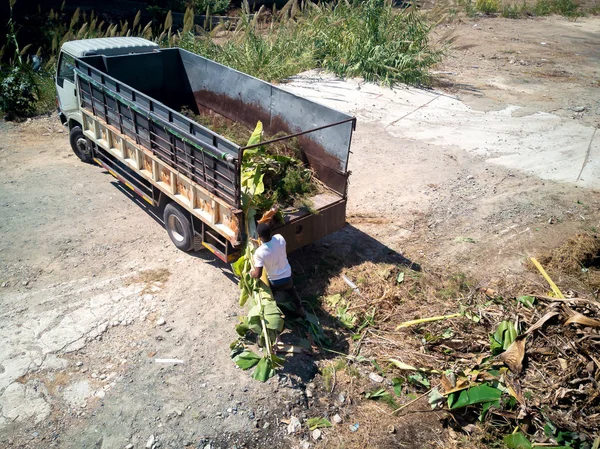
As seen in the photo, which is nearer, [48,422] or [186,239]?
[48,422]

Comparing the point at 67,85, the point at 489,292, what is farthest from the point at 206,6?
the point at 489,292

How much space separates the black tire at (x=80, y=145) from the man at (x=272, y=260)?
5062mm

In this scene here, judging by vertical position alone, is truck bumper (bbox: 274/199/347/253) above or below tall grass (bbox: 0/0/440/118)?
below

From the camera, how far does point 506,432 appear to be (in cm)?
465

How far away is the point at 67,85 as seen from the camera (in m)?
8.96

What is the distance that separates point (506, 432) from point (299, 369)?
2049mm

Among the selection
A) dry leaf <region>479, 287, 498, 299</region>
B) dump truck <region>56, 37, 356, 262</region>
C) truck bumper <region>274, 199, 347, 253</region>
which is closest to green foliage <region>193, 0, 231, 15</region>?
dump truck <region>56, 37, 356, 262</region>

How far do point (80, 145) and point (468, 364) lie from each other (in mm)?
7734

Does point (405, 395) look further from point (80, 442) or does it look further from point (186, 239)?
point (186, 239)

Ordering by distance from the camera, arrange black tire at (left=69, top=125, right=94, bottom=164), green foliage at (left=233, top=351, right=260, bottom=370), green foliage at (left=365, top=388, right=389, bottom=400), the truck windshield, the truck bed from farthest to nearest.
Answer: black tire at (left=69, top=125, right=94, bottom=164) < the truck windshield < the truck bed < green foliage at (left=233, top=351, right=260, bottom=370) < green foliage at (left=365, top=388, right=389, bottom=400)

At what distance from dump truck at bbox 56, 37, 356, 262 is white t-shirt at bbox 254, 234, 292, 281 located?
1.87 ft

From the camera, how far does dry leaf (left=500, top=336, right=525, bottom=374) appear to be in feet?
16.0

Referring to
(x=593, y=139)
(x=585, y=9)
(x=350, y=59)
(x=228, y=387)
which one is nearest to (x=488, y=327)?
(x=228, y=387)

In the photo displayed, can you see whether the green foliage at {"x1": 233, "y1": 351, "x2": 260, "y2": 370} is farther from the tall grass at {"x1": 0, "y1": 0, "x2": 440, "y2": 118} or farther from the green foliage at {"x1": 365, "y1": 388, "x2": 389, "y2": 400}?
the tall grass at {"x1": 0, "y1": 0, "x2": 440, "y2": 118}
